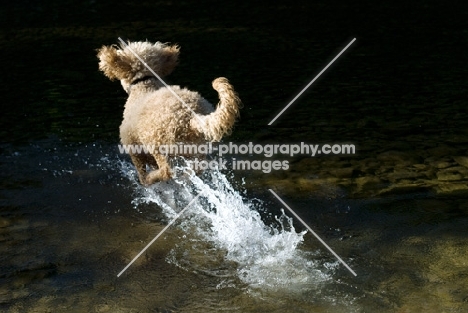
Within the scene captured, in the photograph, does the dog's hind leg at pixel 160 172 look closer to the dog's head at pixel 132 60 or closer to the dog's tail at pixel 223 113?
the dog's tail at pixel 223 113

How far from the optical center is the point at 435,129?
6406mm

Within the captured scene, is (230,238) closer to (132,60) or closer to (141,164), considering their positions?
(141,164)

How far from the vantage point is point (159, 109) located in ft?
15.5

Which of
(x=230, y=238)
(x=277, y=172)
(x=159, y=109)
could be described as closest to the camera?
(x=230, y=238)

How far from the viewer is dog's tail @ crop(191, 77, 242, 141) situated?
414 centimetres

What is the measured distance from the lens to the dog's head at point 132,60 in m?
5.30

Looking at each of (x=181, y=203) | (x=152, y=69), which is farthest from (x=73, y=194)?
(x=152, y=69)

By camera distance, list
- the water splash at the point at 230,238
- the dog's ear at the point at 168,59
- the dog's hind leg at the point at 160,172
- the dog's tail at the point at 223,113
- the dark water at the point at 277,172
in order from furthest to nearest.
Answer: the dog's ear at the point at 168,59
the dog's hind leg at the point at 160,172
the dog's tail at the point at 223,113
the water splash at the point at 230,238
the dark water at the point at 277,172

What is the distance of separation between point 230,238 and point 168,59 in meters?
1.96

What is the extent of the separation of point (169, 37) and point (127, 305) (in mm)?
8635

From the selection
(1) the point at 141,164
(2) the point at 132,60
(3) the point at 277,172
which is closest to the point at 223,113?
(1) the point at 141,164

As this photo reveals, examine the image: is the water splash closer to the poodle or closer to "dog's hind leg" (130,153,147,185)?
"dog's hind leg" (130,153,147,185)

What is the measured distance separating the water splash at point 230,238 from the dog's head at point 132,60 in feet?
3.47

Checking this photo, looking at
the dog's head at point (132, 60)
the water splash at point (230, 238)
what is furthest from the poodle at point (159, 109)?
the water splash at point (230, 238)
